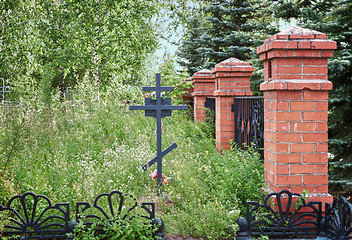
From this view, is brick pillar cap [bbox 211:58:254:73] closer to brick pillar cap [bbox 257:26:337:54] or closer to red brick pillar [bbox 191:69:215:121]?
red brick pillar [bbox 191:69:215:121]

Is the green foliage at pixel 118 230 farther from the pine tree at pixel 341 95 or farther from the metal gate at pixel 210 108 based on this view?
the metal gate at pixel 210 108

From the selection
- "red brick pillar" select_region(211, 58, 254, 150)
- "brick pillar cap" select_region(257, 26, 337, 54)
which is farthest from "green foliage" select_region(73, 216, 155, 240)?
"red brick pillar" select_region(211, 58, 254, 150)

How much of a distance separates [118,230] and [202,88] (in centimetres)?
600

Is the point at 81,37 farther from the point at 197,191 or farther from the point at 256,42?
the point at 197,191

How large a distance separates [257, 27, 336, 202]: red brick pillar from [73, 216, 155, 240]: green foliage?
4.65ft

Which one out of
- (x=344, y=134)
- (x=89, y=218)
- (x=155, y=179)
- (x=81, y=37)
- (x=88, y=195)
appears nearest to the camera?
(x=89, y=218)

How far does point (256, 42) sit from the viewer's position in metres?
7.70

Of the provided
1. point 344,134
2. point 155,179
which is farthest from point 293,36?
point 344,134

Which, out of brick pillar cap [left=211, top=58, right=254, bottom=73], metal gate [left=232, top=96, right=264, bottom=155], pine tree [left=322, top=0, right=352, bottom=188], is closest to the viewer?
metal gate [left=232, top=96, right=264, bottom=155]

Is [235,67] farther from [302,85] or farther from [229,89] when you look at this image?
[302,85]

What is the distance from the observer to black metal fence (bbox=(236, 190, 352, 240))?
3.16 metres

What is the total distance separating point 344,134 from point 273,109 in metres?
3.08

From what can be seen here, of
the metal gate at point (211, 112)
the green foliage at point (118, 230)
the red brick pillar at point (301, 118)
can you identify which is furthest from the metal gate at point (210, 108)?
the green foliage at point (118, 230)

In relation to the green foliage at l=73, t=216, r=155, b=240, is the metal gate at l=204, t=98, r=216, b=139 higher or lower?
higher
